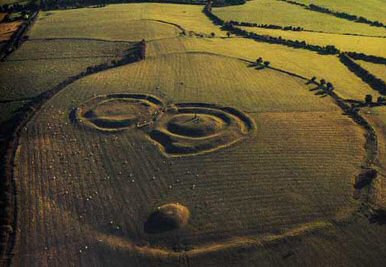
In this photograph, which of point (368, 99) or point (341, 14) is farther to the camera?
point (341, 14)

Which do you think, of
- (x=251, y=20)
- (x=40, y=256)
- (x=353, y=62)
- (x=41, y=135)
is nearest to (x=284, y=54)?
(x=353, y=62)

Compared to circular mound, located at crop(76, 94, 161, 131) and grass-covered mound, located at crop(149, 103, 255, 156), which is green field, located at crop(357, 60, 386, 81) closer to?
grass-covered mound, located at crop(149, 103, 255, 156)

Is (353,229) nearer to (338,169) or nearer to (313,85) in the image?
(338,169)

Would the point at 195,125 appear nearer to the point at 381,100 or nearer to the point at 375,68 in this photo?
the point at 381,100

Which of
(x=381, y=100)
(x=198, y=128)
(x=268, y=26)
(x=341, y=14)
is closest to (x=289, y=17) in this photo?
(x=268, y=26)

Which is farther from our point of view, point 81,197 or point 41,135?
point 41,135

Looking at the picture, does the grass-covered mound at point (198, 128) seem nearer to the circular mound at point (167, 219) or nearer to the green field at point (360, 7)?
the circular mound at point (167, 219)
